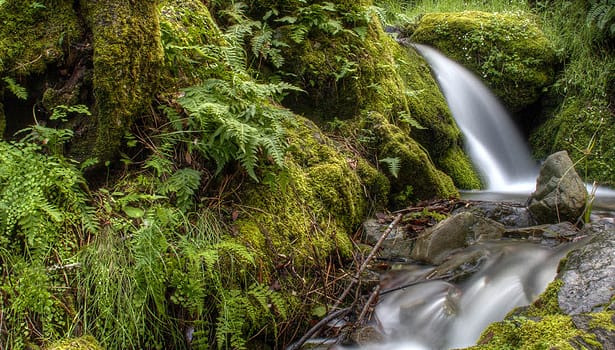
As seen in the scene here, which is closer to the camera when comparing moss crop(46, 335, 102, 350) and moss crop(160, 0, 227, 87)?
moss crop(46, 335, 102, 350)

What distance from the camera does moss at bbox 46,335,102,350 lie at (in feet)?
7.90

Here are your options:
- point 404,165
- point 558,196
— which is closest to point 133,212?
point 404,165

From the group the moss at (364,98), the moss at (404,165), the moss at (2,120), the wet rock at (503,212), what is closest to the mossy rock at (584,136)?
the wet rock at (503,212)

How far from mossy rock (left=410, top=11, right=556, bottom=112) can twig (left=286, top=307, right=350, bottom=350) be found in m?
6.04

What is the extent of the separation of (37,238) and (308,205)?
1925 millimetres

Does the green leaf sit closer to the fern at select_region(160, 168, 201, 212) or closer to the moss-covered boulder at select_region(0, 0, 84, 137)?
the fern at select_region(160, 168, 201, 212)

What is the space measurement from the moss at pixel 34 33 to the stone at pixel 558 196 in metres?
4.28

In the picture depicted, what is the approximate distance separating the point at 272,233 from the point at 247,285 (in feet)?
A: 1.62

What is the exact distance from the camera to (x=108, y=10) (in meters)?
3.16

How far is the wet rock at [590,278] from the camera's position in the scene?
2.72 m

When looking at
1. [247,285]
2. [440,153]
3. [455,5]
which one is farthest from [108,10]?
[455,5]

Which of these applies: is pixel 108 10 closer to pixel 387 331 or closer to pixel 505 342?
pixel 387 331

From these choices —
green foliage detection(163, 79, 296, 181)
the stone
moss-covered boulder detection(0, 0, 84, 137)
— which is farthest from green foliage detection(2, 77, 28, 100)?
the stone

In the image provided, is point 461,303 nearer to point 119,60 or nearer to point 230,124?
point 230,124
